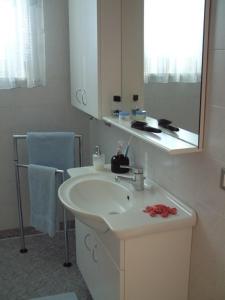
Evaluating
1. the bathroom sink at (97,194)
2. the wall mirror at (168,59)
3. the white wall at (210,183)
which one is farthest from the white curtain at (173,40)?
the bathroom sink at (97,194)

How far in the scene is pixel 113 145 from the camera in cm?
245

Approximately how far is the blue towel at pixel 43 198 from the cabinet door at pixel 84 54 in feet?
1.73

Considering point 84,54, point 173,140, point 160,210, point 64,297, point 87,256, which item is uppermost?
point 84,54

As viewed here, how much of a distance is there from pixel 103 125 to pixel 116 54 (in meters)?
0.64

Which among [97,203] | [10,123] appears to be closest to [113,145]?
[97,203]

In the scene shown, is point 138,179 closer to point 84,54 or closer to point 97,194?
point 97,194

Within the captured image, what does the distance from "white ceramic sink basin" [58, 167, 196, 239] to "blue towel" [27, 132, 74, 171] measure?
431 millimetres

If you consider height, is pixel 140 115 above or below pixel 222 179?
above

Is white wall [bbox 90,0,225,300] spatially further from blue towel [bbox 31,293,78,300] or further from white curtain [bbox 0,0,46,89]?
white curtain [bbox 0,0,46,89]

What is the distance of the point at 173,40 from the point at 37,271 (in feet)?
5.93

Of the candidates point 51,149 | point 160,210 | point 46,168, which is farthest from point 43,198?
point 160,210

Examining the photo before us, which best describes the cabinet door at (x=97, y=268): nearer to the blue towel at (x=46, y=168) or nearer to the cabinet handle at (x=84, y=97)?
the blue towel at (x=46, y=168)

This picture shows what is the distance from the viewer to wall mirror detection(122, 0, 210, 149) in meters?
1.44

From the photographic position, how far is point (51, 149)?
263cm
